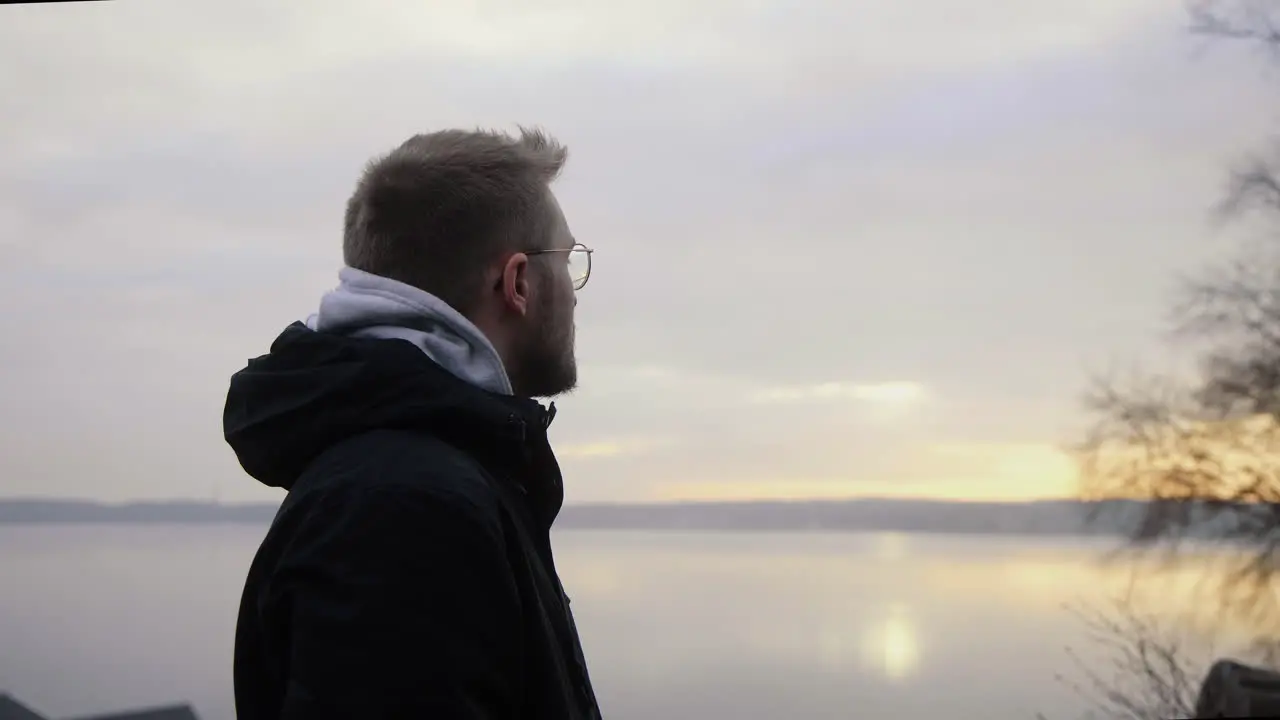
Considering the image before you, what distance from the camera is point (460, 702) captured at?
2.27 feet

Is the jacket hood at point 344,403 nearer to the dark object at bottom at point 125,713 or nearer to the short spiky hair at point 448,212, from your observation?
the short spiky hair at point 448,212

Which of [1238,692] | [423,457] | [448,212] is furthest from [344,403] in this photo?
[1238,692]

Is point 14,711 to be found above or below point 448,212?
below

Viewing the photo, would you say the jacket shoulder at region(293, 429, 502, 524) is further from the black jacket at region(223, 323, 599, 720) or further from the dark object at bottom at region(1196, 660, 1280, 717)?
the dark object at bottom at region(1196, 660, 1280, 717)

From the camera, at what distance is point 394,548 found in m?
0.70

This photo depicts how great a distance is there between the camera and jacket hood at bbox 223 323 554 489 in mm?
808

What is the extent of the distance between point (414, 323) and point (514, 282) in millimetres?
93

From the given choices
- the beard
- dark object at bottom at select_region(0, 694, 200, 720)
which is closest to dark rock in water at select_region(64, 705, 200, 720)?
dark object at bottom at select_region(0, 694, 200, 720)

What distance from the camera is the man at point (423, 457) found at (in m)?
0.70

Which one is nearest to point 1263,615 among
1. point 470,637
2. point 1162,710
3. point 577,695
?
point 1162,710

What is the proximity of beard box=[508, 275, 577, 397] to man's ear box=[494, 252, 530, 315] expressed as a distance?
27 mm

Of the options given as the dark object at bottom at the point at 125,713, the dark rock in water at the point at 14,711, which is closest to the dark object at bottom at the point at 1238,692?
the dark object at bottom at the point at 125,713

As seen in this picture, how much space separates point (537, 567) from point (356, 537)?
0.18 meters

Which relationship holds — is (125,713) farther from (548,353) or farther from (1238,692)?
(1238,692)
